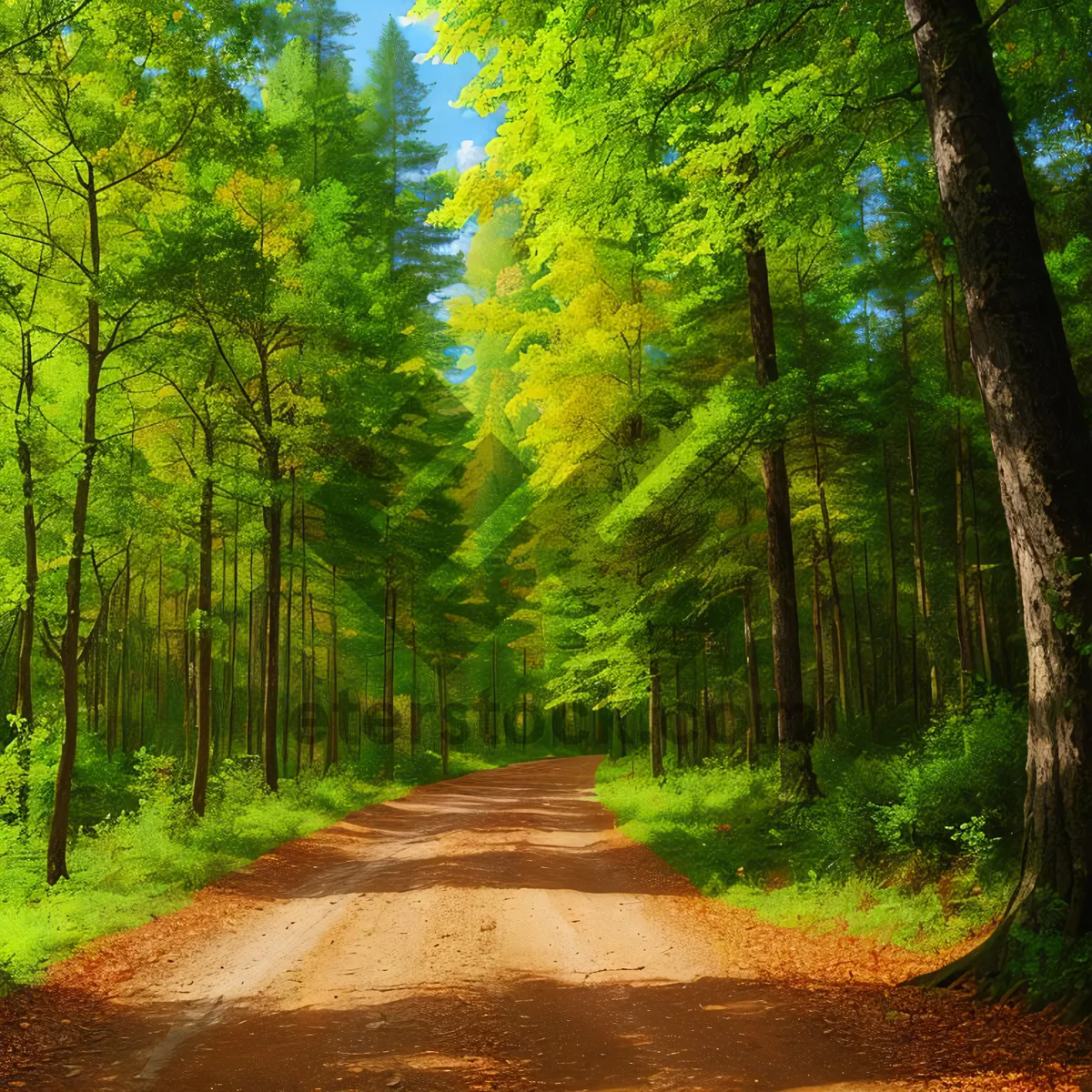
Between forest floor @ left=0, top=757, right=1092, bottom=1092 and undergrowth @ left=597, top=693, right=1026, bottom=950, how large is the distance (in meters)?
0.40

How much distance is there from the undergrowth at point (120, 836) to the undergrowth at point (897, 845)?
6746 millimetres

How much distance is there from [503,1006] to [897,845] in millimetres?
4217

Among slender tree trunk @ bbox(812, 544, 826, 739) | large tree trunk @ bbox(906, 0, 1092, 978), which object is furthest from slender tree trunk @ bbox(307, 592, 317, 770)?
large tree trunk @ bbox(906, 0, 1092, 978)

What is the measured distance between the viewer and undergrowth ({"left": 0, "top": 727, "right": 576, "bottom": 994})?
8859 mm

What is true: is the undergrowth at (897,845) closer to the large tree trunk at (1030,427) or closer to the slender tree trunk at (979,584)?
the large tree trunk at (1030,427)

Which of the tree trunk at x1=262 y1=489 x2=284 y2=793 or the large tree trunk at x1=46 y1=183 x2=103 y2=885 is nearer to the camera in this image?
the large tree trunk at x1=46 y1=183 x2=103 y2=885

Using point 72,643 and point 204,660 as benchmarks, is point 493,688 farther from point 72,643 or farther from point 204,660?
point 72,643

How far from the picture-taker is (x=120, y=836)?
1291 centimetres

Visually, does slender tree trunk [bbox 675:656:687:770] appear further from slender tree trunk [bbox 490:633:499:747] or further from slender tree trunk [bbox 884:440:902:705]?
slender tree trunk [bbox 490:633:499:747]

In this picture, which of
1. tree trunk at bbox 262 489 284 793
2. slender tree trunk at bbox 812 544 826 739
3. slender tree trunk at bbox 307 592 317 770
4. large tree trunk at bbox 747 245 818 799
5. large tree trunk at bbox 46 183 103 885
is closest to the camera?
large tree trunk at bbox 46 183 103 885

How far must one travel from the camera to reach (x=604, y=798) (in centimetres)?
2084

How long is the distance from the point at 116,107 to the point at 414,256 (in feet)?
63.5

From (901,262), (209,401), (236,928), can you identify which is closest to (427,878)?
(236,928)

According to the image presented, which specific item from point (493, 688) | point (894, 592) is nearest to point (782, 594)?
point (894, 592)
